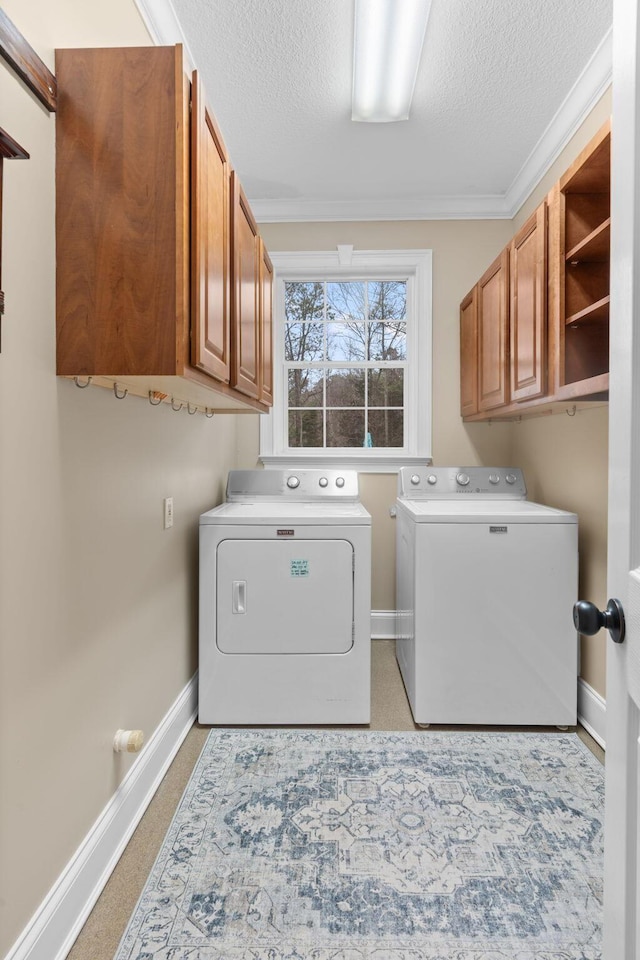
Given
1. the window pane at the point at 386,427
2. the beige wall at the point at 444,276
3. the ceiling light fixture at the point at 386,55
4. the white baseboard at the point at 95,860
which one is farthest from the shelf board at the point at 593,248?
the white baseboard at the point at 95,860

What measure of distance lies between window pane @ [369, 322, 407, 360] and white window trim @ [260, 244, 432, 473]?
0.21 ft

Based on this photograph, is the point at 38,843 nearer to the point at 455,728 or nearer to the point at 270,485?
the point at 455,728

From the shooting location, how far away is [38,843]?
46.5 inches

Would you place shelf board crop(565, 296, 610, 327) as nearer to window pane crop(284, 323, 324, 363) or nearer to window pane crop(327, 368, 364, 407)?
window pane crop(327, 368, 364, 407)

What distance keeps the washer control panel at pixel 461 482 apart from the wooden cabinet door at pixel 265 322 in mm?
985

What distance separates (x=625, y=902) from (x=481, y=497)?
8.13ft

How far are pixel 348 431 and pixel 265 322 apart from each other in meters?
1.14

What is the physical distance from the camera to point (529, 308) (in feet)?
7.10

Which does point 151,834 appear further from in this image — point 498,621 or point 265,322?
point 265,322

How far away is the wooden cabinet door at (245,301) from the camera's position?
5.99ft

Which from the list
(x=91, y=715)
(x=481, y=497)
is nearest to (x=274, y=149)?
(x=481, y=497)

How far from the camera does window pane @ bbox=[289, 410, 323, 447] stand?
3.48 meters

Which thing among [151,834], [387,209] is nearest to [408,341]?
[387,209]

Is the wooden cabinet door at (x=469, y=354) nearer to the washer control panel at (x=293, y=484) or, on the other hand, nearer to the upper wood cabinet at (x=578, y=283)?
the washer control panel at (x=293, y=484)
